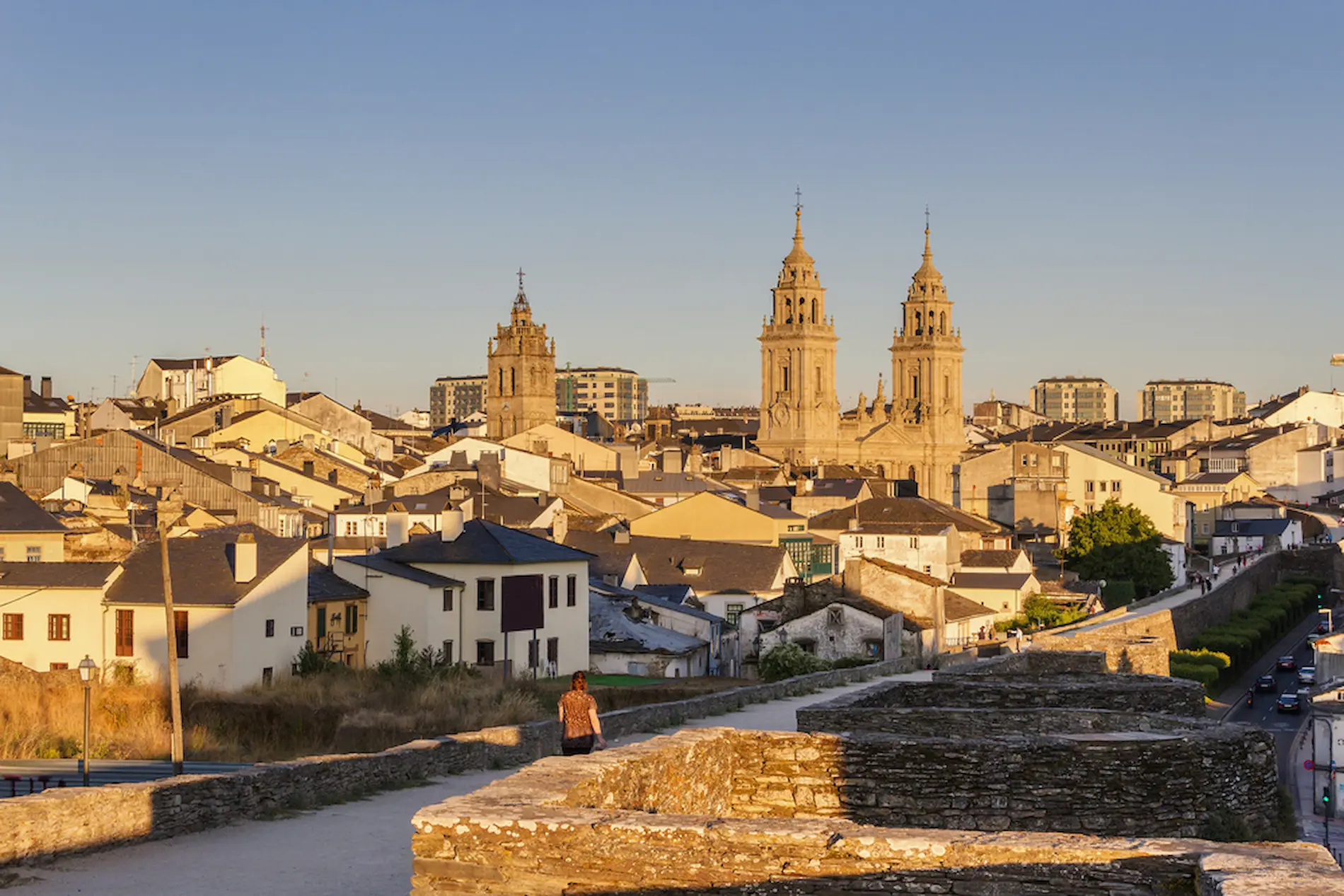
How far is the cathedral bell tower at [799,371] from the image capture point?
149 m

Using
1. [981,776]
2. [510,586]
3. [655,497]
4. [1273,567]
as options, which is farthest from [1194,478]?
[981,776]

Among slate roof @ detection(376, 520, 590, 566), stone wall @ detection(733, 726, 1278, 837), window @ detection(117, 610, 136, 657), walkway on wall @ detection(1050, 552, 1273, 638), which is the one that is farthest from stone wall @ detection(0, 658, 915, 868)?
walkway on wall @ detection(1050, 552, 1273, 638)

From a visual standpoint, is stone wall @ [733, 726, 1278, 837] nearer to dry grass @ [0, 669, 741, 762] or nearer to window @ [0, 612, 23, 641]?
dry grass @ [0, 669, 741, 762]

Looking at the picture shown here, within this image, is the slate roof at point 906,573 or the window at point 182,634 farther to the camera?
the slate roof at point 906,573

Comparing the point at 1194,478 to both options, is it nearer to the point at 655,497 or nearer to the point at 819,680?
the point at 655,497

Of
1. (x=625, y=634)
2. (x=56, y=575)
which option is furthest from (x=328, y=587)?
(x=625, y=634)

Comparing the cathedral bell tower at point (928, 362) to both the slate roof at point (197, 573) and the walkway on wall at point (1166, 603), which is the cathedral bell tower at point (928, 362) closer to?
the walkway on wall at point (1166, 603)

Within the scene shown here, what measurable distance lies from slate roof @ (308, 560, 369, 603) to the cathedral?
345 feet

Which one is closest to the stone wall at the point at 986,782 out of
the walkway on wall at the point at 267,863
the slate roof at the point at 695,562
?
the walkway on wall at the point at 267,863

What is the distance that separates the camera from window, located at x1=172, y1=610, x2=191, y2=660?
33.2 metres

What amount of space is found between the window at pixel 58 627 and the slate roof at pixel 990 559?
4380 centimetres

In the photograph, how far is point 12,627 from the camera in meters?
35.1

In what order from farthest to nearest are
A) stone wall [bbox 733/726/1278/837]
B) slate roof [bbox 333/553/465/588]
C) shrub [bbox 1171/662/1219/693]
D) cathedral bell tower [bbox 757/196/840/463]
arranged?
1. cathedral bell tower [bbox 757/196/840/463]
2. shrub [bbox 1171/662/1219/693]
3. slate roof [bbox 333/553/465/588]
4. stone wall [bbox 733/726/1278/837]

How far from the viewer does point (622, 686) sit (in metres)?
35.1
